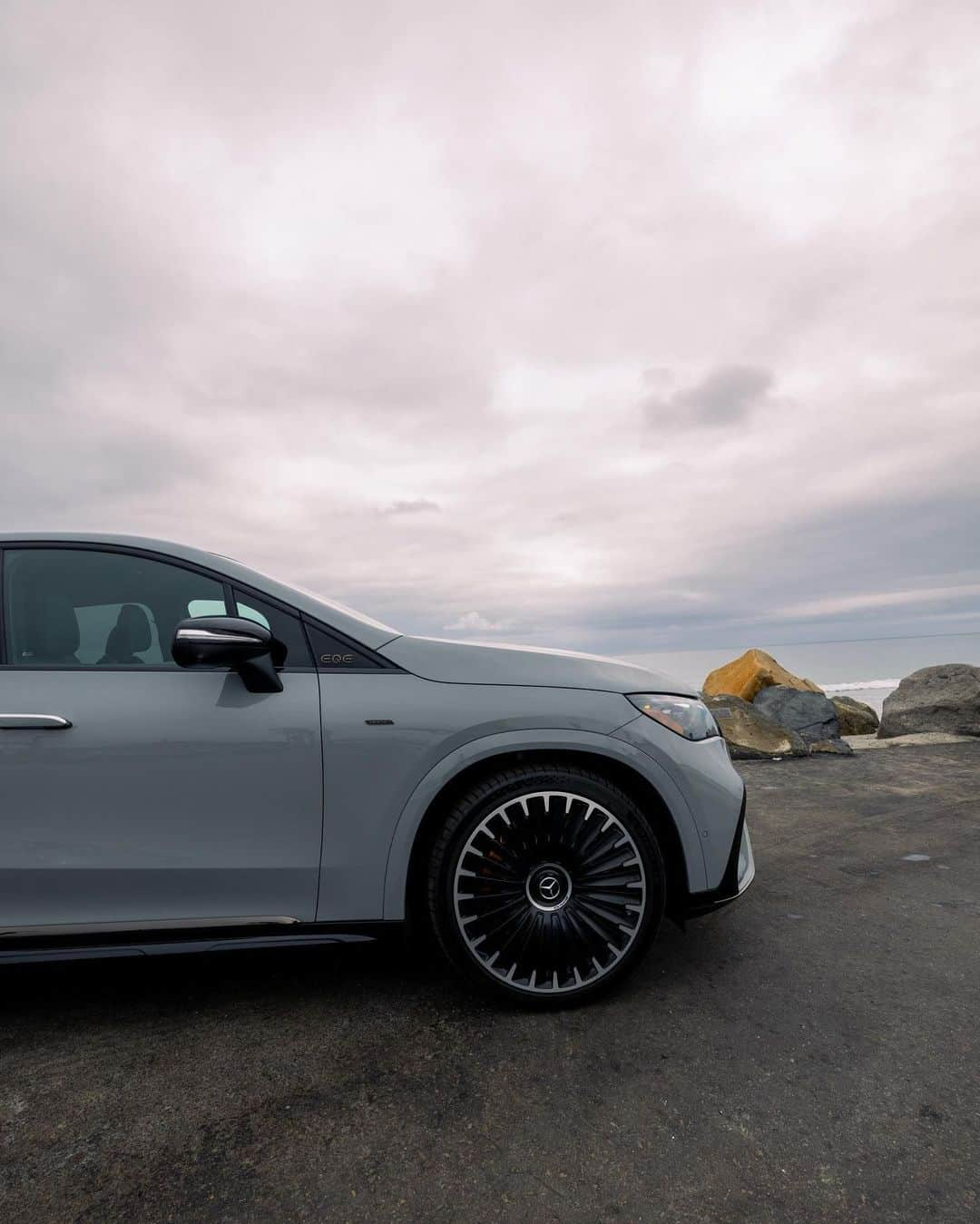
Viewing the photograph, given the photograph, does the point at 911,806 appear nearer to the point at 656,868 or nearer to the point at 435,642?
the point at 656,868

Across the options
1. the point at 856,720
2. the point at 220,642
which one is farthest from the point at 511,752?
the point at 856,720

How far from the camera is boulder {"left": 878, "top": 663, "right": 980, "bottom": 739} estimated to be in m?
8.33

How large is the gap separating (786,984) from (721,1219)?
117cm

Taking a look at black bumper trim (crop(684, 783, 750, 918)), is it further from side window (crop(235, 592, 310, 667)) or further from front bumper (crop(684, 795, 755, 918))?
side window (crop(235, 592, 310, 667))

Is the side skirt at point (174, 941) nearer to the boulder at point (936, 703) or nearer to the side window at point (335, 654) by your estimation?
the side window at point (335, 654)

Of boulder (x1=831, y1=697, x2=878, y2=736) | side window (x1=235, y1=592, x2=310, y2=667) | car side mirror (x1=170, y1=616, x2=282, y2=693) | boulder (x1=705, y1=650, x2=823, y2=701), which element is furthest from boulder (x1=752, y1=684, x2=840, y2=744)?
car side mirror (x1=170, y1=616, x2=282, y2=693)

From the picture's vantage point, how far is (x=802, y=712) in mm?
8367

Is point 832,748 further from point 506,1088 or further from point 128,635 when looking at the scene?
point 128,635

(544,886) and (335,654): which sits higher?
(335,654)

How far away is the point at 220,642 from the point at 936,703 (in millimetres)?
9115

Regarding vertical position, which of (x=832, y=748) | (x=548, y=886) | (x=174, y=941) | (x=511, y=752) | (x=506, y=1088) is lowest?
(x=506, y=1088)

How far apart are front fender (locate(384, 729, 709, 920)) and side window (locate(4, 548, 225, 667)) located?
37.4 inches

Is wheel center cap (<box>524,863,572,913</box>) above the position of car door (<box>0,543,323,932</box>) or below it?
below

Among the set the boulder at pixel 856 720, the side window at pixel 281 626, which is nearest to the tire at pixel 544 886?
the side window at pixel 281 626
